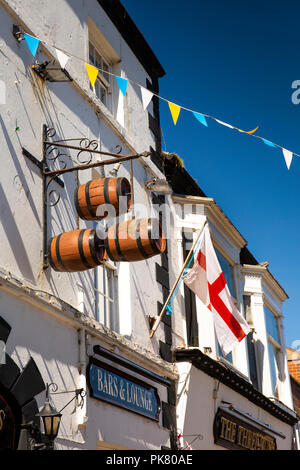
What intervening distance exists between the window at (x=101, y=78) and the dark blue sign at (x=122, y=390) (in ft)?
14.1

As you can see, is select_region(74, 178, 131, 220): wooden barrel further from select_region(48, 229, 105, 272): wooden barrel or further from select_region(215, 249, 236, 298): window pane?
select_region(215, 249, 236, 298): window pane

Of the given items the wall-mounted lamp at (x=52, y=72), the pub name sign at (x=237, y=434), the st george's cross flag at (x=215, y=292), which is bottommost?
the pub name sign at (x=237, y=434)

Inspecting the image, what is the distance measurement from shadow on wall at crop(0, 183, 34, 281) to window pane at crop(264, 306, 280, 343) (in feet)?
30.5

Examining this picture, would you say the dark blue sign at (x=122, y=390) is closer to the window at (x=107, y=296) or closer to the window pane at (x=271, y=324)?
the window at (x=107, y=296)

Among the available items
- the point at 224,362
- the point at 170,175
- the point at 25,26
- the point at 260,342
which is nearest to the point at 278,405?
the point at 260,342

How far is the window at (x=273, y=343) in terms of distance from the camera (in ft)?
50.0

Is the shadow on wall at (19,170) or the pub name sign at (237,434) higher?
the shadow on wall at (19,170)

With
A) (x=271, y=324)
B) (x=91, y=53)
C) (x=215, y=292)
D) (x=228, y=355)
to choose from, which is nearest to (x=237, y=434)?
(x=228, y=355)

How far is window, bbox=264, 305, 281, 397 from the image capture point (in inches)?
600

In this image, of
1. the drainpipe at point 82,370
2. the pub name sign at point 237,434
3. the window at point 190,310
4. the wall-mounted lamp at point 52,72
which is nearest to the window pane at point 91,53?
the wall-mounted lamp at point 52,72

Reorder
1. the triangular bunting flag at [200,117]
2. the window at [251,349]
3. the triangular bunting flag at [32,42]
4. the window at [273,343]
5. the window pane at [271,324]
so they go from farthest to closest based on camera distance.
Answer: the window pane at [271,324]
the window at [273,343]
the window at [251,349]
the triangular bunting flag at [200,117]
the triangular bunting flag at [32,42]

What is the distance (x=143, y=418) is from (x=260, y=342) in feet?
19.6

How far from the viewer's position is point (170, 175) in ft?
39.9
